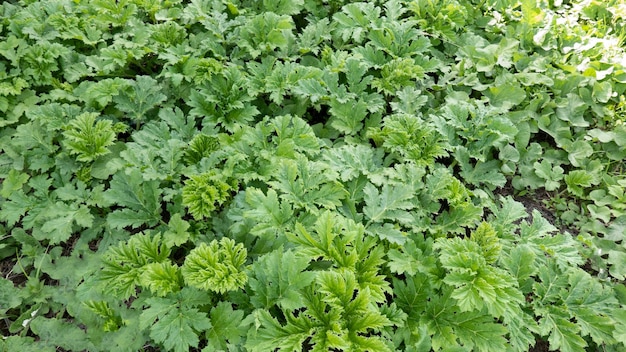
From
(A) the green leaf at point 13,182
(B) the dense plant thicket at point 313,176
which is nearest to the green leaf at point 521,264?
(B) the dense plant thicket at point 313,176

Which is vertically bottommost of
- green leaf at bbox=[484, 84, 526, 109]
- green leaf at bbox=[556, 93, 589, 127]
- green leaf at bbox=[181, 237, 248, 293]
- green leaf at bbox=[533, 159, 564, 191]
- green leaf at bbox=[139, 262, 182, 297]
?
green leaf at bbox=[533, 159, 564, 191]

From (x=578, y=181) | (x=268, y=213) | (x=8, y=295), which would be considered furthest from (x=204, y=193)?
(x=578, y=181)

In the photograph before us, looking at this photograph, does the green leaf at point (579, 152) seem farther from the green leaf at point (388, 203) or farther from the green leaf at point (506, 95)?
the green leaf at point (388, 203)

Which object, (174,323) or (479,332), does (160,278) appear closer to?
(174,323)

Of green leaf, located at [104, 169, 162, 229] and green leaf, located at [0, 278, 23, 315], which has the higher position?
green leaf, located at [104, 169, 162, 229]

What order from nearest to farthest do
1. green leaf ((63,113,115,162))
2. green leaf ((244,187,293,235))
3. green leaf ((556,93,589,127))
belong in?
green leaf ((244,187,293,235))
green leaf ((63,113,115,162))
green leaf ((556,93,589,127))

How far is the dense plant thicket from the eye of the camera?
249cm

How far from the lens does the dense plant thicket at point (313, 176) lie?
249 cm

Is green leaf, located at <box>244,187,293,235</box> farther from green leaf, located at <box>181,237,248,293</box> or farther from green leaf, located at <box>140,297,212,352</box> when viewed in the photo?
green leaf, located at <box>140,297,212,352</box>

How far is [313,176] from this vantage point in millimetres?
2842

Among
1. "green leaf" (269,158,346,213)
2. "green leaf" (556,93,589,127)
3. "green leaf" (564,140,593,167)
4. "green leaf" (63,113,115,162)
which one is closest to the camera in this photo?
"green leaf" (269,158,346,213)

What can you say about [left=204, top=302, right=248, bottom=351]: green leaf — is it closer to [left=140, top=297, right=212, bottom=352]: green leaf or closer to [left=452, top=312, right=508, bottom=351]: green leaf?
[left=140, top=297, right=212, bottom=352]: green leaf

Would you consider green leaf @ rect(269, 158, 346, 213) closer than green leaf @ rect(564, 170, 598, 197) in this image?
Yes

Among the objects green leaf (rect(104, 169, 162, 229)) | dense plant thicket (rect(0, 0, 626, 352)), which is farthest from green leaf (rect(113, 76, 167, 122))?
green leaf (rect(104, 169, 162, 229))
